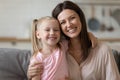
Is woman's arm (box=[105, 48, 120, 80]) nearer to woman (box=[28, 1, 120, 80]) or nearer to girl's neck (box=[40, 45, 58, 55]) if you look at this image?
woman (box=[28, 1, 120, 80])

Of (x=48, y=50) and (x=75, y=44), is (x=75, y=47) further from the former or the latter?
(x=48, y=50)

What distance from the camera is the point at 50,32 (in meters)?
1.56

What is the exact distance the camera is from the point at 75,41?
1.74 metres

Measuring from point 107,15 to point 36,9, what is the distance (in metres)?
0.95

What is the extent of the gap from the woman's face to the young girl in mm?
50

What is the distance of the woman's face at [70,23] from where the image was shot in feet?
5.26

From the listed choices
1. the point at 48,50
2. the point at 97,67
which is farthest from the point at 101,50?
the point at 48,50

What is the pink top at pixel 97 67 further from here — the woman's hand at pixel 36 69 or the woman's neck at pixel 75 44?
the woman's hand at pixel 36 69

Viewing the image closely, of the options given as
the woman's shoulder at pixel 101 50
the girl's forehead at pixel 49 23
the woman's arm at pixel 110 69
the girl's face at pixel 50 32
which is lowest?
the woman's arm at pixel 110 69

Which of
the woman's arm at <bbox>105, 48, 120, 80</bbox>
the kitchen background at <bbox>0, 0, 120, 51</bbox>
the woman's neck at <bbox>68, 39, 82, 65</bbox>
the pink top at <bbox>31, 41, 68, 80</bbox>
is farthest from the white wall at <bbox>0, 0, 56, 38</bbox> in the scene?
the woman's arm at <bbox>105, 48, 120, 80</bbox>

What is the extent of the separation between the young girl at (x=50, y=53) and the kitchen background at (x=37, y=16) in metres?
1.42

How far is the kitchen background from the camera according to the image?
119 inches

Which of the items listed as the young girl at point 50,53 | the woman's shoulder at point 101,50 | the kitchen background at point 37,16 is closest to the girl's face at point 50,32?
the young girl at point 50,53

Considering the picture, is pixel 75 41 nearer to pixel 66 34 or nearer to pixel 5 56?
pixel 66 34
